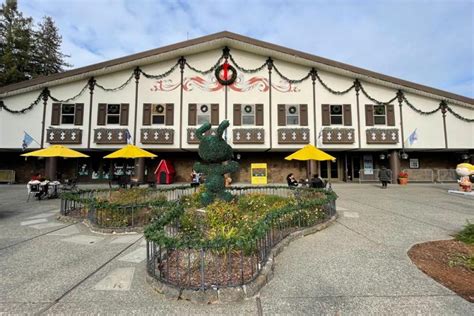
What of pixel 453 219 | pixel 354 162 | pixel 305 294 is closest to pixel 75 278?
pixel 305 294

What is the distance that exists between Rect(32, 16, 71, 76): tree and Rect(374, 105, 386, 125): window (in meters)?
40.6

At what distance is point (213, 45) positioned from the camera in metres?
18.5

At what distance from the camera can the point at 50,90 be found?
18.2m

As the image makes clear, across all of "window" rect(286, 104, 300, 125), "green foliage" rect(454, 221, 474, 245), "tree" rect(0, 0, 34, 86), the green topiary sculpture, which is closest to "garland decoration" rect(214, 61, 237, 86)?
"window" rect(286, 104, 300, 125)

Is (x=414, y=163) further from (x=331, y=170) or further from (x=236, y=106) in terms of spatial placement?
(x=236, y=106)

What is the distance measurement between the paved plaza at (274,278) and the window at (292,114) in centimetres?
1228

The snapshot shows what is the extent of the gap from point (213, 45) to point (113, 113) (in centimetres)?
966

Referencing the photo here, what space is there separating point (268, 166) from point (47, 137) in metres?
17.6

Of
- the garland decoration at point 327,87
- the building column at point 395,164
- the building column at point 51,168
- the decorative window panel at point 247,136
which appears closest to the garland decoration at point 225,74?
the decorative window panel at point 247,136

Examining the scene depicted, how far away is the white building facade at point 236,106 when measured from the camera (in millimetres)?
17781

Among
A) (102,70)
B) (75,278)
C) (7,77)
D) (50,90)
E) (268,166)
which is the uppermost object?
(7,77)

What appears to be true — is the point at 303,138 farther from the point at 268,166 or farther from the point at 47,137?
the point at 47,137

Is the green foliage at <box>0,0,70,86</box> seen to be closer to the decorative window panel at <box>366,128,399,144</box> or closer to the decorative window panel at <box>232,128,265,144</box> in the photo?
the decorative window panel at <box>232,128,265,144</box>

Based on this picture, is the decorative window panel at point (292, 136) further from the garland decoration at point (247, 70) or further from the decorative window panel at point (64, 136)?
the decorative window panel at point (64, 136)
